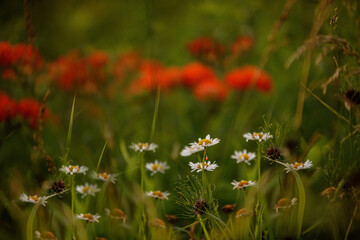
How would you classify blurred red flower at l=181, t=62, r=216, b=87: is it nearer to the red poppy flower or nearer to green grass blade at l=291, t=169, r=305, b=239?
the red poppy flower

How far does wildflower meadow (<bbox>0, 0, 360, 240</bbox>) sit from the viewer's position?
57cm

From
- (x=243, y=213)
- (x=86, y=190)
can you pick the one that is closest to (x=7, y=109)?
(x=86, y=190)

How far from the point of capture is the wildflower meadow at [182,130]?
565 mm

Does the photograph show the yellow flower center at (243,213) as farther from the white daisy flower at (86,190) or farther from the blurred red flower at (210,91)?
the blurred red flower at (210,91)

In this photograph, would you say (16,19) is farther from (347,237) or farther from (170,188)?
(347,237)

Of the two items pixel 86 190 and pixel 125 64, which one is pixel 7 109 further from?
pixel 125 64

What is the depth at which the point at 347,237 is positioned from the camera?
0.57 meters

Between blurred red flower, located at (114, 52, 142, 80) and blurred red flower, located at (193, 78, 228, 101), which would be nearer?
blurred red flower, located at (193, 78, 228, 101)

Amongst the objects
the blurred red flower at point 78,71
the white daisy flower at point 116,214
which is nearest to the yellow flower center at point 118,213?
the white daisy flower at point 116,214

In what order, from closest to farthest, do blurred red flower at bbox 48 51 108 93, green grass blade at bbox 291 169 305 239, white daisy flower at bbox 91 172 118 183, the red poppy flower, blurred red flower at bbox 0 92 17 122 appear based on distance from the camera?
green grass blade at bbox 291 169 305 239 → white daisy flower at bbox 91 172 118 183 → blurred red flower at bbox 0 92 17 122 → blurred red flower at bbox 48 51 108 93 → the red poppy flower

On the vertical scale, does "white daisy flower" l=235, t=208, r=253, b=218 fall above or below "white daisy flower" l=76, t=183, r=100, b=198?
above

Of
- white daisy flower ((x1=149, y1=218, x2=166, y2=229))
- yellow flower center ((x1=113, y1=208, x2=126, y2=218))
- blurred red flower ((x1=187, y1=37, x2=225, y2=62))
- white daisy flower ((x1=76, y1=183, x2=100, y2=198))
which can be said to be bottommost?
yellow flower center ((x1=113, y1=208, x2=126, y2=218))

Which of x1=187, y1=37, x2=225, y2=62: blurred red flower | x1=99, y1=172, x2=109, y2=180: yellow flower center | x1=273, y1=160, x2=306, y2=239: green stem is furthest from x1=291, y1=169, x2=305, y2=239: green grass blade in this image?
x1=187, y1=37, x2=225, y2=62: blurred red flower

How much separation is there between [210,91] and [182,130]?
0.14m
